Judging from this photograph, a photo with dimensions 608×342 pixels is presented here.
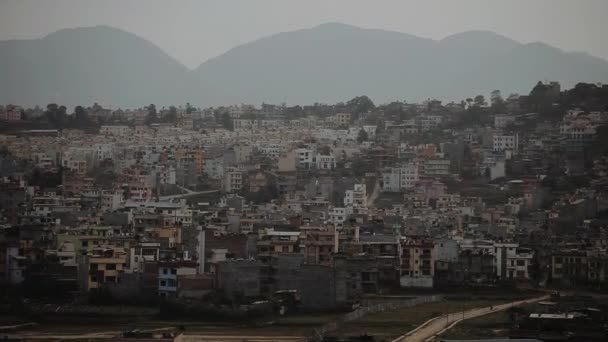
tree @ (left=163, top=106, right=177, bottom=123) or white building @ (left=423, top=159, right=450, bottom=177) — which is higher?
tree @ (left=163, top=106, right=177, bottom=123)

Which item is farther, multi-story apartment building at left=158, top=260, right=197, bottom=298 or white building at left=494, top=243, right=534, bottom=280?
white building at left=494, top=243, right=534, bottom=280

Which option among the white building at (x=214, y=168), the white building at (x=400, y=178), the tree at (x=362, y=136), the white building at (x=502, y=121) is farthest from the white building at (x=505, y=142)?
the white building at (x=214, y=168)

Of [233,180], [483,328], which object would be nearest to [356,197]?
[233,180]

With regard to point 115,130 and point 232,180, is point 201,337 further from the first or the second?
point 115,130

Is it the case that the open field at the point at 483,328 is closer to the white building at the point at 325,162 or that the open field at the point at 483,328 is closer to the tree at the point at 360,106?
the white building at the point at 325,162

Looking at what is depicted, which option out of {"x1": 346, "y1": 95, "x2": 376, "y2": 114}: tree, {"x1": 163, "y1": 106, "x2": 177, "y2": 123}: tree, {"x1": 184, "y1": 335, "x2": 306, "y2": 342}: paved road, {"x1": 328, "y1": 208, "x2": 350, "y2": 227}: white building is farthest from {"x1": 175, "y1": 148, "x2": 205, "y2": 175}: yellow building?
{"x1": 184, "y1": 335, "x2": 306, "y2": 342}: paved road

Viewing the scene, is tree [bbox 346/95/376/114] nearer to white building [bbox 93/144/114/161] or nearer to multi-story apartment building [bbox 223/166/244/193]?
white building [bbox 93/144/114/161]
